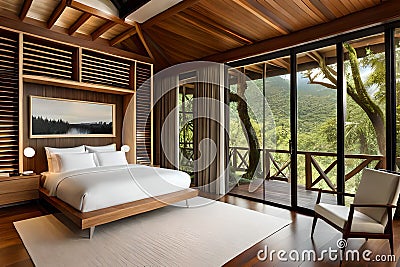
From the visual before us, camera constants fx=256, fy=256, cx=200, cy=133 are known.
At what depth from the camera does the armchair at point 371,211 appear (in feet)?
8.06

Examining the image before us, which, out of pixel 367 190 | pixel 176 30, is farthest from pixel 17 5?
pixel 367 190

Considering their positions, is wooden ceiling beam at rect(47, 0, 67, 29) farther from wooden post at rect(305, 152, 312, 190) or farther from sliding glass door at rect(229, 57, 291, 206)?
wooden post at rect(305, 152, 312, 190)

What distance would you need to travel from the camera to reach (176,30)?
4.87 meters

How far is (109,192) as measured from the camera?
10.6ft

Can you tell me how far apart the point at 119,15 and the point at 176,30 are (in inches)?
41.1

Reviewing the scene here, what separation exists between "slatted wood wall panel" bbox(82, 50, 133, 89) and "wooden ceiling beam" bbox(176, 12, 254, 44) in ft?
6.33

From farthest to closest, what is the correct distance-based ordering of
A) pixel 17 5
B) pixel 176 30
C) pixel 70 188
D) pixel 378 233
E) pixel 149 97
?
pixel 149 97, pixel 176 30, pixel 17 5, pixel 70 188, pixel 378 233

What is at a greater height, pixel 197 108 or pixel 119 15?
pixel 119 15

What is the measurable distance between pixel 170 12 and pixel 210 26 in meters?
0.70

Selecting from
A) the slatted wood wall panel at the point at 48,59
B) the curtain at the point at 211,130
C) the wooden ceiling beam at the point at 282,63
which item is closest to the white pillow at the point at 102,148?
the slatted wood wall panel at the point at 48,59

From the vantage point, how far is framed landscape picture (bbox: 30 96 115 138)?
4.66m

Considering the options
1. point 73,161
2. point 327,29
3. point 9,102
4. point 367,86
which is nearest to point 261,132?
point 367,86

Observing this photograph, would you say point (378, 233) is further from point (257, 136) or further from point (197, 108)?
point (197, 108)

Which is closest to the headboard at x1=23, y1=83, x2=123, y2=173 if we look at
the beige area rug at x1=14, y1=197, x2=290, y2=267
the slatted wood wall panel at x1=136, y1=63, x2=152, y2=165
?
the slatted wood wall panel at x1=136, y1=63, x2=152, y2=165
